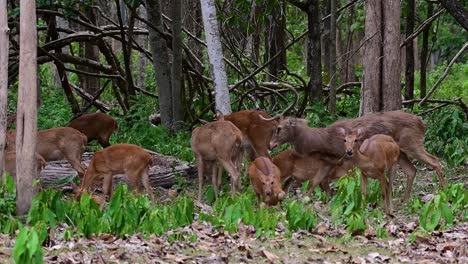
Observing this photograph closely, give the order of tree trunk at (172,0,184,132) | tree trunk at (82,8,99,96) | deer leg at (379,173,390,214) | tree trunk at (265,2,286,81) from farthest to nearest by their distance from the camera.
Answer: tree trunk at (82,8,99,96)
tree trunk at (265,2,286,81)
tree trunk at (172,0,184,132)
deer leg at (379,173,390,214)

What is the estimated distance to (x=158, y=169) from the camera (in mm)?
13211

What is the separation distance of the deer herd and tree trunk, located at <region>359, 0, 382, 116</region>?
180 centimetres

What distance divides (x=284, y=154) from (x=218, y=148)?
0.84 m

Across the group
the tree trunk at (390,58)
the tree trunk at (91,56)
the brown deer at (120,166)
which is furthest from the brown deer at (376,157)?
the tree trunk at (91,56)

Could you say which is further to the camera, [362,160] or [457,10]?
[457,10]

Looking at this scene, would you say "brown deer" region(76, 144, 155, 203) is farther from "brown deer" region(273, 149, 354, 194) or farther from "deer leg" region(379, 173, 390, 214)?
"deer leg" region(379, 173, 390, 214)

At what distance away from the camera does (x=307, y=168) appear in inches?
468

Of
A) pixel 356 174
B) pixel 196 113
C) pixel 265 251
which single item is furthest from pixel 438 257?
pixel 196 113

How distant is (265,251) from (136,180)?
13.6ft

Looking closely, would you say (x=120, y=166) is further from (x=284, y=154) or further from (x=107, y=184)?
(x=284, y=154)

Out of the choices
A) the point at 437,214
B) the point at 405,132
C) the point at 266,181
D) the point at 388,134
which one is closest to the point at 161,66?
the point at 388,134

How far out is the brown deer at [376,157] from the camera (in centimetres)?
1070

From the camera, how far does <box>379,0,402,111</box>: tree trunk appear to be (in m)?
14.0

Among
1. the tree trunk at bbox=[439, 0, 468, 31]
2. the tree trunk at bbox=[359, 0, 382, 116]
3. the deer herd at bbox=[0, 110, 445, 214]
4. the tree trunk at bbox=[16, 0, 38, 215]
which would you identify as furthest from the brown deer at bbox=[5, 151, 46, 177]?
the tree trunk at bbox=[439, 0, 468, 31]
